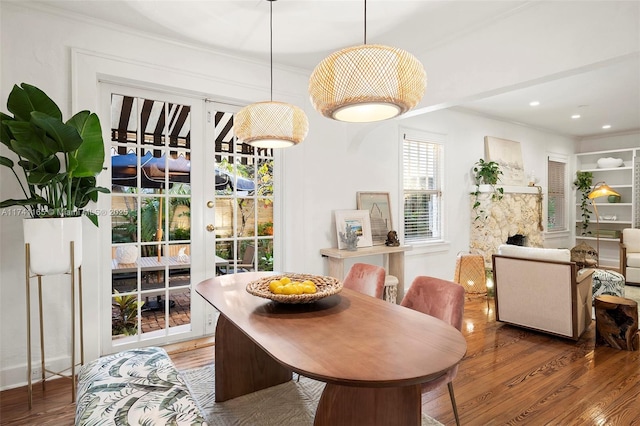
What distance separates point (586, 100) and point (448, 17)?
11.4 ft

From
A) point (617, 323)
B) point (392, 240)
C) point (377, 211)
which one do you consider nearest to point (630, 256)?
point (617, 323)

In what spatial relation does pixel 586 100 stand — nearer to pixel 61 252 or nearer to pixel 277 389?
pixel 277 389

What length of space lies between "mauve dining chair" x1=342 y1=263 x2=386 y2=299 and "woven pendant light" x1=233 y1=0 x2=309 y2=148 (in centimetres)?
104

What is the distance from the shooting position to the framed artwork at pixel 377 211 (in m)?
4.29

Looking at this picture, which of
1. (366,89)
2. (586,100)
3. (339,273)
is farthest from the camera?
(586,100)

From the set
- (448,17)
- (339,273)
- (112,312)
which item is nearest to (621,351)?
(339,273)

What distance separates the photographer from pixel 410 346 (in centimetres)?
133

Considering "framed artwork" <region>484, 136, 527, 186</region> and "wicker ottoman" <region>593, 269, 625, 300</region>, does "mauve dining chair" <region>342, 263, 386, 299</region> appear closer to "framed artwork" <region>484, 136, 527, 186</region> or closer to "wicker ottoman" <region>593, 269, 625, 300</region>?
"wicker ottoman" <region>593, 269, 625, 300</region>

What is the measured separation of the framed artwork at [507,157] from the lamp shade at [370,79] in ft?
15.0

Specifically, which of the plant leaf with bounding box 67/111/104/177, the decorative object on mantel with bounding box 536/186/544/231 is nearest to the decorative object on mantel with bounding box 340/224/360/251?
the plant leaf with bounding box 67/111/104/177

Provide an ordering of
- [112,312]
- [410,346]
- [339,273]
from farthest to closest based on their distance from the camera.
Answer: [339,273] < [112,312] < [410,346]

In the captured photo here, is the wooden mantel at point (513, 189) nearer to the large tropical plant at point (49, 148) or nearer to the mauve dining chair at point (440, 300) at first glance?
the mauve dining chair at point (440, 300)

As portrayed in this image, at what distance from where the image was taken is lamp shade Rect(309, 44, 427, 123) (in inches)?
60.6

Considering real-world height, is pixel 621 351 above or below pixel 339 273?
below
